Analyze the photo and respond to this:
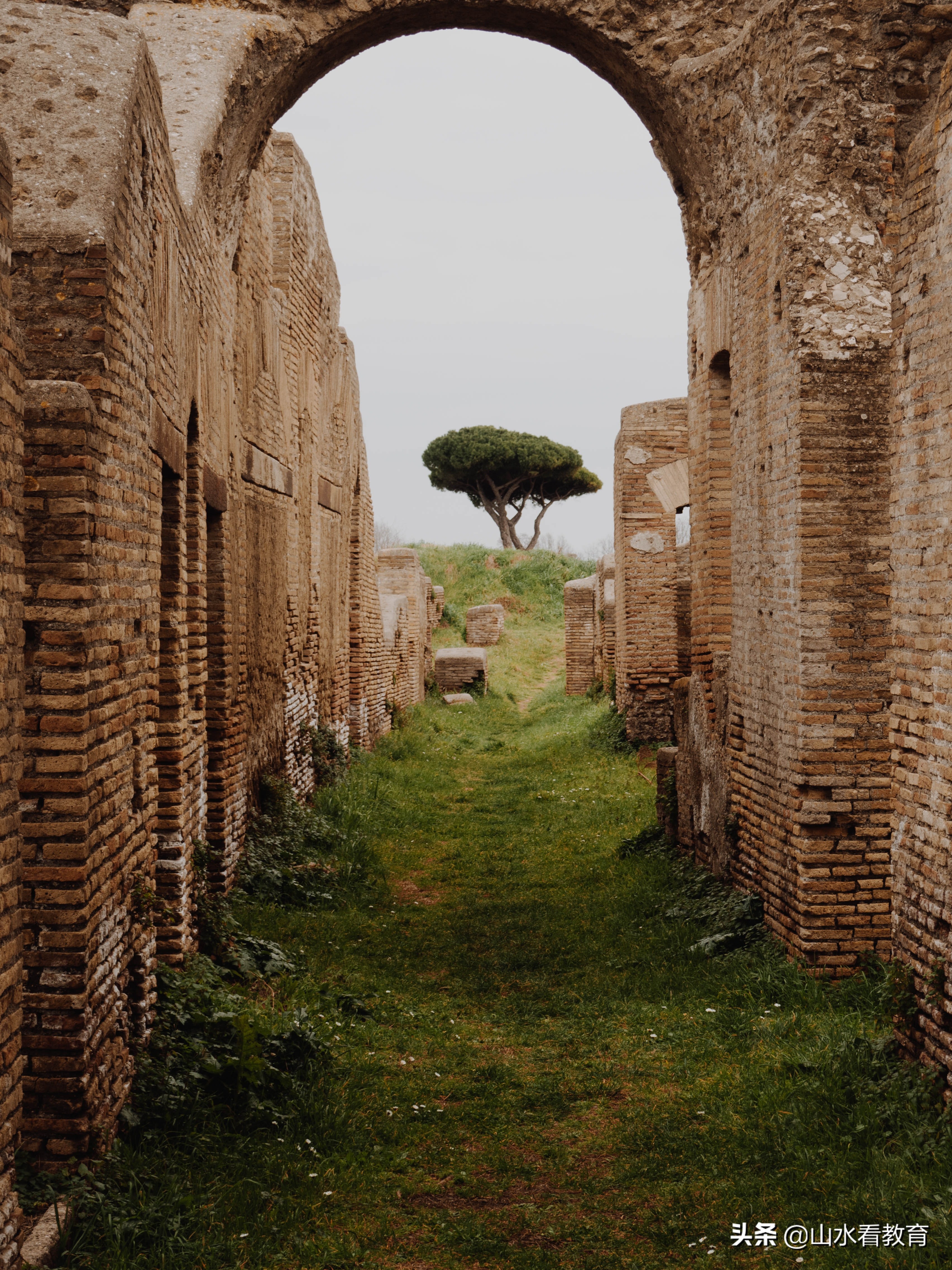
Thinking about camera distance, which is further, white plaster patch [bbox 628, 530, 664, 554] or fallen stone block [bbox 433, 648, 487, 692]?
fallen stone block [bbox 433, 648, 487, 692]

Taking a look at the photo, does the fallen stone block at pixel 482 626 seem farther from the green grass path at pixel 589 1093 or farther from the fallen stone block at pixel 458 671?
the green grass path at pixel 589 1093

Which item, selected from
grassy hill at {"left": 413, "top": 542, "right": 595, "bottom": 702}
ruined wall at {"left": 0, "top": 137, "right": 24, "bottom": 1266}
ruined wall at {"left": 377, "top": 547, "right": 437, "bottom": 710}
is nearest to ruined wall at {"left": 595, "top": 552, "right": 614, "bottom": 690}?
ruined wall at {"left": 377, "top": 547, "right": 437, "bottom": 710}

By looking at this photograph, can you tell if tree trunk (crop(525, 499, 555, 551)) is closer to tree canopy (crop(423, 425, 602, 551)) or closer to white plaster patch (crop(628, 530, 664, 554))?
tree canopy (crop(423, 425, 602, 551))

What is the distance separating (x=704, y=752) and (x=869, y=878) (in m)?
2.22

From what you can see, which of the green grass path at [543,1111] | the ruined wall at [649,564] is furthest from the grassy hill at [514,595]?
the green grass path at [543,1111]

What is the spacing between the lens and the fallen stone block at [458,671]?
21844 millimetres

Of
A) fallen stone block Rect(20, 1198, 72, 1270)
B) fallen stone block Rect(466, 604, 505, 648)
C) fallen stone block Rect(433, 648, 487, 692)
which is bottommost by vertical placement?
fallen stone block Rect(20, 1198, 72, 1270)

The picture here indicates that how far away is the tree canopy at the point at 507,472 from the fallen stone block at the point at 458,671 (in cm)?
2107

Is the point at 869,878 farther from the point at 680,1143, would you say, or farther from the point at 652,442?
Answer: the point at 652,442

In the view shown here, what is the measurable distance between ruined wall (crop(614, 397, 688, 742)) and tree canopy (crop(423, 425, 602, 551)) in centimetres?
2778

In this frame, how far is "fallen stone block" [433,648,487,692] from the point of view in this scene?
21844 mm

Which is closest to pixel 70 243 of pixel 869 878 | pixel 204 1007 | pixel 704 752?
pixel 204 1007
